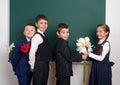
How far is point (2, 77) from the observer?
10.5 ft

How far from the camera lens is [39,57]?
104 inches

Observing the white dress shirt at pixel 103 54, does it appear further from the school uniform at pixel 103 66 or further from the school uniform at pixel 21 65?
the school uniform at pixel 21 65

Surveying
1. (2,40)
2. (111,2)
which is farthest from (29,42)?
(111,2)

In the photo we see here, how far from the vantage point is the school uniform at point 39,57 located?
2.62 m

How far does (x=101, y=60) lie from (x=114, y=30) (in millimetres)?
518

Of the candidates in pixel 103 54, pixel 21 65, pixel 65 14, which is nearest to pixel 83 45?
pixel 103 54

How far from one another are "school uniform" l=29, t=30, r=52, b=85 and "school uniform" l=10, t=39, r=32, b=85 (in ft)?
0.33

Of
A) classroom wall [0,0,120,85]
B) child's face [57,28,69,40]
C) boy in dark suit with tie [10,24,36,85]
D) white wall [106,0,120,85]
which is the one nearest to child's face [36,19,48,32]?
boy in dark suit with tie [10,24,36,85]

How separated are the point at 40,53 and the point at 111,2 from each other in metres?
1.17

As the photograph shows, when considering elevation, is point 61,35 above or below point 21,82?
above

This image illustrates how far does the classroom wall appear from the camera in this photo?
3045mm

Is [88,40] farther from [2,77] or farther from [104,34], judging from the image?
[2,77]

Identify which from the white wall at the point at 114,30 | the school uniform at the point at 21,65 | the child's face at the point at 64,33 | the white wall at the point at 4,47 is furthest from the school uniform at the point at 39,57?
the white wall at the point at 114,30

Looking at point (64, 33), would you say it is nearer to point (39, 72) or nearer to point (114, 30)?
point (39, 72)
